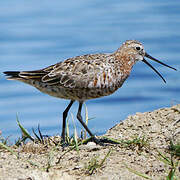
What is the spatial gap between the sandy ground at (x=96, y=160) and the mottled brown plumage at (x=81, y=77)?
897 mm

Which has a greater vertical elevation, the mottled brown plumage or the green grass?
the mottled brown plumage

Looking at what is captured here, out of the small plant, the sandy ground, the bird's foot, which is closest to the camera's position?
the sandy ground

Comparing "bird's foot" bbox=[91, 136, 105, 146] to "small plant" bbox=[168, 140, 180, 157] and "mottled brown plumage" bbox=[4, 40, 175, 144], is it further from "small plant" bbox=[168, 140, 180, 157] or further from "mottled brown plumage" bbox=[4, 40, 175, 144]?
"small plant" bbox=[168, 140, 180, 157]

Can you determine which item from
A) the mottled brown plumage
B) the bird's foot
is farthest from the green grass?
the mottled brown plumage

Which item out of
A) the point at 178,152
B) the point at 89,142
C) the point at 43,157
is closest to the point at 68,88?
the point at 89,142

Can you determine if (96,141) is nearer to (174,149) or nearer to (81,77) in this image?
(81,77)

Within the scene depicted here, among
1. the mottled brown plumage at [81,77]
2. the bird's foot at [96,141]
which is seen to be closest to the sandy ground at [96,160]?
the bird's foot at [96,141]

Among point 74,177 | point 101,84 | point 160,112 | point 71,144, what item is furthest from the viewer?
point 160,112

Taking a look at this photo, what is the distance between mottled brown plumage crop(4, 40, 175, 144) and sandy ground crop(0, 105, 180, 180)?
2.94ft

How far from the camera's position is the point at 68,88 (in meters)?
8.10

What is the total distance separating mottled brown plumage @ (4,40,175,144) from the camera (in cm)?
812

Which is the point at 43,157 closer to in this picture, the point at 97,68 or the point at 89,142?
the point at 89,142

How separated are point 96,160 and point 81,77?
2.06 meters

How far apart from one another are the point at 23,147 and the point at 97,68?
1991mm
